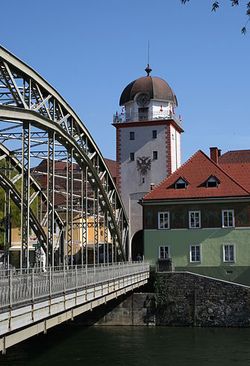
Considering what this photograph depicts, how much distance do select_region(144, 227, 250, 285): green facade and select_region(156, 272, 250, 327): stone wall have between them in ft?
9.37

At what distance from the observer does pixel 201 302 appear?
3081cm

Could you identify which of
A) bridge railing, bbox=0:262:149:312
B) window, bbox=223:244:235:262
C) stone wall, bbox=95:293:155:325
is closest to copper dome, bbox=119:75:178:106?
window, bbox=223:244:235:262

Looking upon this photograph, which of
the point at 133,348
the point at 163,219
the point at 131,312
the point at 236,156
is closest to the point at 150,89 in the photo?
the point at 163,219

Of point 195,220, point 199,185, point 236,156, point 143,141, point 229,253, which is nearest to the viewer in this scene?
point 229,253

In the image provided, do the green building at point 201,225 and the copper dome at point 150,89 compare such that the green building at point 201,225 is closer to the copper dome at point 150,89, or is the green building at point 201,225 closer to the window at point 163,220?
the window at point 163,220

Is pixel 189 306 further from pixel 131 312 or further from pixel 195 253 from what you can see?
pixel 195 253

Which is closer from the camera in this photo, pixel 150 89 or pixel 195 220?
pixel 195 220

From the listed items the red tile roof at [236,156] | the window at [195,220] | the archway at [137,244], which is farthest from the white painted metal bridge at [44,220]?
the red tile roof at [236,156]

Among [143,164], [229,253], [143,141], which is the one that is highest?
[143,141]

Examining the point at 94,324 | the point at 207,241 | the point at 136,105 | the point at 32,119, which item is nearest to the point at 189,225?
the point at 207,241

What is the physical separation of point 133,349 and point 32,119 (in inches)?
424

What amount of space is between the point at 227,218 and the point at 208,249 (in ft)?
6.71

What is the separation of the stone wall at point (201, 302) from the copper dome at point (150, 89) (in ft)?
51.1

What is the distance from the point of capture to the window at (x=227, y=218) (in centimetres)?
3418
